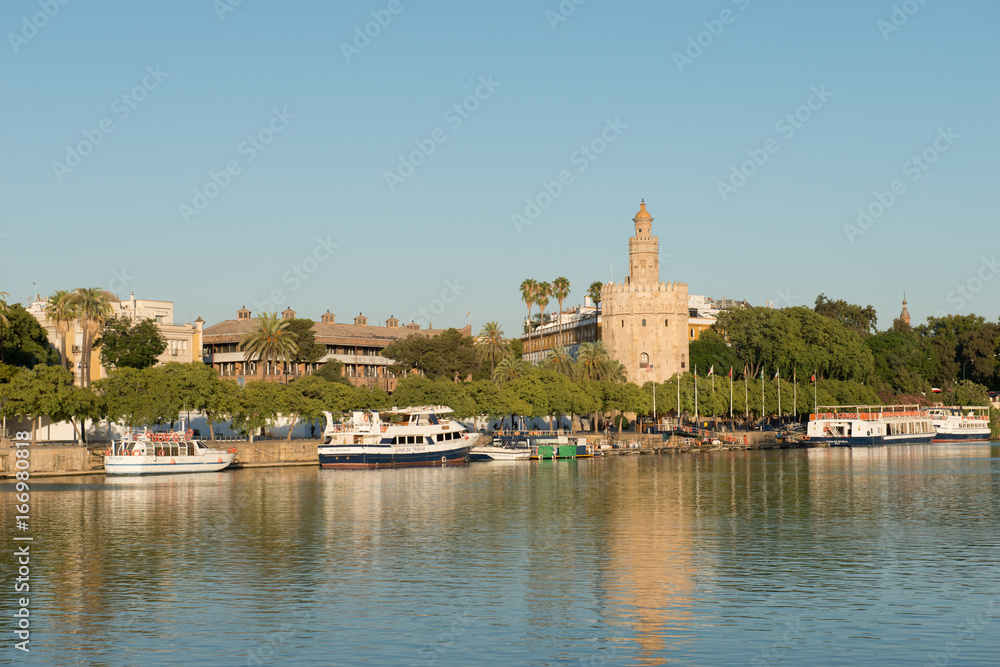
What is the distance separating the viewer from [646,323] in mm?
150625

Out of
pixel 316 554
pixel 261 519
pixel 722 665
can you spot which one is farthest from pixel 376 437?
pixel 722 665

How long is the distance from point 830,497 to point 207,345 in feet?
320

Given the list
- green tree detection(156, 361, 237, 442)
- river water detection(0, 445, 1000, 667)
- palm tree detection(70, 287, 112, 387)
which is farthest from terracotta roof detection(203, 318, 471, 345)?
river water detection(0, 445, 1000, 667)

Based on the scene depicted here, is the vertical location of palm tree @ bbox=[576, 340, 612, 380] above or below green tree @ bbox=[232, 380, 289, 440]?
above

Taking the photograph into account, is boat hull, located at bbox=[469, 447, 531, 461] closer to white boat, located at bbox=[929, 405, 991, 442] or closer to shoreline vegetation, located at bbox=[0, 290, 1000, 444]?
shoreline vegetation, located at bbox=[0, 290, 1000, 444]

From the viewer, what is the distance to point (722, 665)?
22.7 metres

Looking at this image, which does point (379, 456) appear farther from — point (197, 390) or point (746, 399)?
point (746, 399)

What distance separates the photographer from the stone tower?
149 metres

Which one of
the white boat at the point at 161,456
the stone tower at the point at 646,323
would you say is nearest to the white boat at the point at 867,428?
the stone tower at the point at 646,323

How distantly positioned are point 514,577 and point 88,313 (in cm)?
7304

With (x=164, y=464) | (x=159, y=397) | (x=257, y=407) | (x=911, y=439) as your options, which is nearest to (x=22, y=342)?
(x=159, y=397)

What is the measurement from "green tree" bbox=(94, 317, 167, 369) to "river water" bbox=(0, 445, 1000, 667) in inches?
1684

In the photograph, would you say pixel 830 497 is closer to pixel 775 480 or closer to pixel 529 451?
pixel 775 480

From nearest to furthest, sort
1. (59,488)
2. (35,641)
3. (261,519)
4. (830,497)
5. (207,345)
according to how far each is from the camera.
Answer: (35,641), (261,519), (830,497), (59,488), (207,345)
